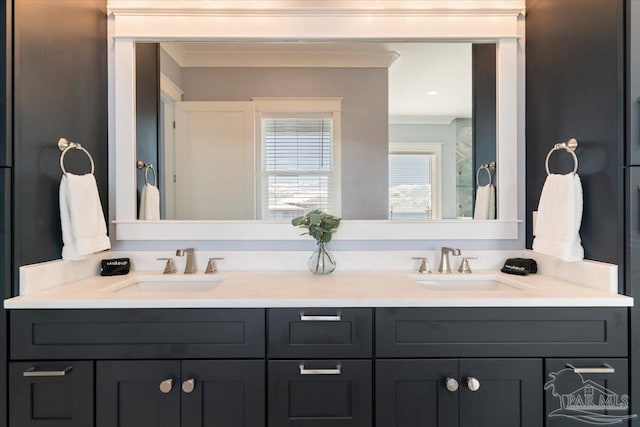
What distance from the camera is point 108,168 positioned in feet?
5.70

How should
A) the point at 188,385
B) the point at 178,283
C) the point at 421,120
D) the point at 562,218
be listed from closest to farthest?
the point at 188,385 → the point at 562,218 → the point at 178,283 → the point at 421,120

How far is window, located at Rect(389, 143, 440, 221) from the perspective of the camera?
1.76m

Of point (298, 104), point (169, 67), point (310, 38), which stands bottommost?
point (298, 104)

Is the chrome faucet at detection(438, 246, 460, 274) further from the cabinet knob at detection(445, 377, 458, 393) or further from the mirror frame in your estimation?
the cabinet knob at detection(445, 377, 458, 393)

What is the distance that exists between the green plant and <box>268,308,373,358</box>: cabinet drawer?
499 millimetres

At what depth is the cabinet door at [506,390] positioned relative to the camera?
1.18m

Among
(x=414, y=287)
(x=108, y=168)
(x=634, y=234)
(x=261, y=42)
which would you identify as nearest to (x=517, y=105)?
(x=634, y=234)

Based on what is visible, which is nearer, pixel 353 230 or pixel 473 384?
pixel 473 384

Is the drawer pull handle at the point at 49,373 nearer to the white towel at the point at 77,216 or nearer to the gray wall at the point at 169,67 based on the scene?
the white towel at the point at 77,216

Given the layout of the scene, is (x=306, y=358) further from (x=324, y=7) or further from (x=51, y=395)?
(x=324, y=7)

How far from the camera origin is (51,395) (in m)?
1.19

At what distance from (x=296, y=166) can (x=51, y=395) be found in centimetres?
135

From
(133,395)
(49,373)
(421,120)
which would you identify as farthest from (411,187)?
(49,373)

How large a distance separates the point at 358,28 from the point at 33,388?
2.07 metres
